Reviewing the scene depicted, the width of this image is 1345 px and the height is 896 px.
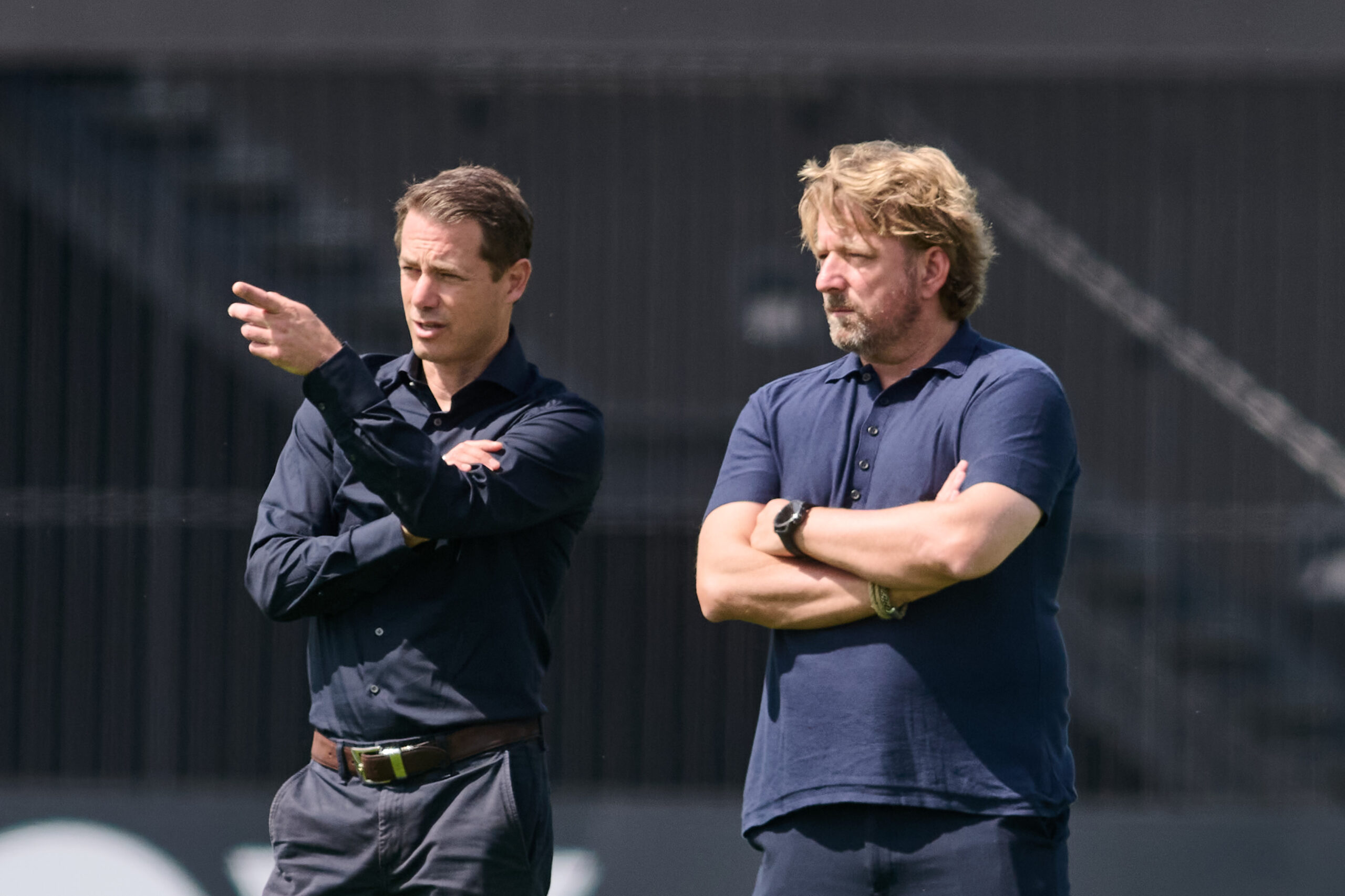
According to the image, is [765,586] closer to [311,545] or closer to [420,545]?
[420,545]

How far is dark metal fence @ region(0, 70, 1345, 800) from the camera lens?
5.62m

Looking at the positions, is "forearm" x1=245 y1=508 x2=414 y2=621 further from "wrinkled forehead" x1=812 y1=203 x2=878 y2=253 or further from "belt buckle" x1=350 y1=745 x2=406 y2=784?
"wrinkled forehead" x1=812 y1=203 x2=878 y2=253

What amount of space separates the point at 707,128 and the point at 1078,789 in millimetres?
2824

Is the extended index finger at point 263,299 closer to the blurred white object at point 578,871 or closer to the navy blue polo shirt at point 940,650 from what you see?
the navy blue polo shirt at point 940,650

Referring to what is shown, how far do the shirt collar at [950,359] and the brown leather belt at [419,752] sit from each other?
2.91ft

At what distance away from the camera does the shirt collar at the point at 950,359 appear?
273 cm

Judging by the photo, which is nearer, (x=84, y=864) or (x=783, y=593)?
(x=783, y=593)

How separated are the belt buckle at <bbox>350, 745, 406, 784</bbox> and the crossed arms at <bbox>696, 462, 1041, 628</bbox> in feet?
2.08

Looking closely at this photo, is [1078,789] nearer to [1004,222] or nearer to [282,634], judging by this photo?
[1004,222]

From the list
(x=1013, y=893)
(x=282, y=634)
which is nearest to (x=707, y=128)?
(x=282, y=634)

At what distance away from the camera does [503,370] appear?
→ 300cm

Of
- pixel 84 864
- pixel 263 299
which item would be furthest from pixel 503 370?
pixel 84 864

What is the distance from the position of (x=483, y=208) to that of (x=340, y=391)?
0.51 meters

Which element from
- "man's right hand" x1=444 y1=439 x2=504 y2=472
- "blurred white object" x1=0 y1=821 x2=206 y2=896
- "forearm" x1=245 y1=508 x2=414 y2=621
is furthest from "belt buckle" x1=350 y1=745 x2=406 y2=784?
"blurred white object" x1=0 y1=821 x2=206 y2=896
